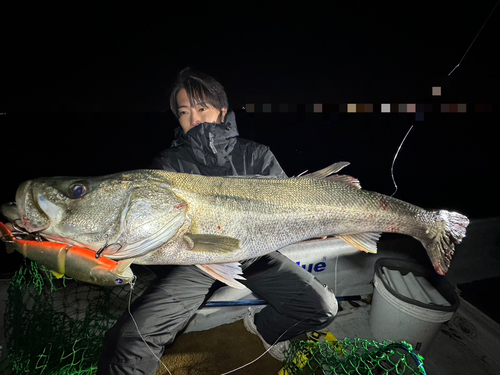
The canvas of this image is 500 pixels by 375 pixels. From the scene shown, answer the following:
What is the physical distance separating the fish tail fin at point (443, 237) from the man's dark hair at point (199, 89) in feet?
8.28

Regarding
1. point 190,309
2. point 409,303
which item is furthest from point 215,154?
point 409,303

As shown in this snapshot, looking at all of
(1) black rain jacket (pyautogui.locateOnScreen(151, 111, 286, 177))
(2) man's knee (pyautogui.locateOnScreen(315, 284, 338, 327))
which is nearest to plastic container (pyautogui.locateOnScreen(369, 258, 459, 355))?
(2) man's knee (pyautogui.locateOnScreen(315, 284, 338, 327))

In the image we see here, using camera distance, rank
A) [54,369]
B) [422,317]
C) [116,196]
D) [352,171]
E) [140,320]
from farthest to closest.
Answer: [352,171] → [422,317] → [54,369] → [140,320] → [116,196]

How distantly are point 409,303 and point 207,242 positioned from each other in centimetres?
254

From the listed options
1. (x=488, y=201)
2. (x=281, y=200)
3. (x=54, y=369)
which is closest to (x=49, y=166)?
(x=54, y=369)

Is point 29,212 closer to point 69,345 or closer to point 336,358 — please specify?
point 69,345

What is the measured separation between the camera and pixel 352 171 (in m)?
19.8

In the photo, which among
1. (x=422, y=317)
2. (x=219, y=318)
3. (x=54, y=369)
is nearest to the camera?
(x=54, y=369)

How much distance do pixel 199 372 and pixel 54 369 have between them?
134 cm

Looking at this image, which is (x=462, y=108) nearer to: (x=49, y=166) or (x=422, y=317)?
(x=422, y=317)

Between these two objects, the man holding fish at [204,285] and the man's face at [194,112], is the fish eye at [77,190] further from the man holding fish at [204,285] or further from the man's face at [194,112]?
the man's face at [194,112]

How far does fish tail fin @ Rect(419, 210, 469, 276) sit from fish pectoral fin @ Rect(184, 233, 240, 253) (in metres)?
1.86

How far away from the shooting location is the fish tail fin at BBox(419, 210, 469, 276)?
7.50 feet

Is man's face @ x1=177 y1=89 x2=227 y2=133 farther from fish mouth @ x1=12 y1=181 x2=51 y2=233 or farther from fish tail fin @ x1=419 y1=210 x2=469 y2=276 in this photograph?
fish tail fin @ x1=419 y1=210 x2=469 y2=276
